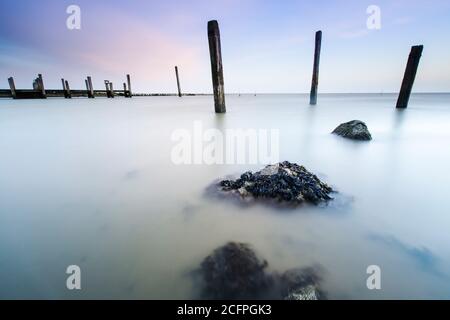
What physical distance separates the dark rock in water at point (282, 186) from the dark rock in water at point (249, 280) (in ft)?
2.62

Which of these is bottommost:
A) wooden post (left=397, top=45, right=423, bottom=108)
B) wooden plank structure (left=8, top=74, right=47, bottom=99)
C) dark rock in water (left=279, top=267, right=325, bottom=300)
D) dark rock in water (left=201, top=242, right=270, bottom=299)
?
dark rock in water (left=279, top=267, right=325, bottom=300)

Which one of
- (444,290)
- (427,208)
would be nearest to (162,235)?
(444,290)

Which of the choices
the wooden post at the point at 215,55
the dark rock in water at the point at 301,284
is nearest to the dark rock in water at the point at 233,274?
the dark rock in water at the point at 301,284

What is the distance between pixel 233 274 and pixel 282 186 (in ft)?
3.63

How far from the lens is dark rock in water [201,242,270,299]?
3.76 ft

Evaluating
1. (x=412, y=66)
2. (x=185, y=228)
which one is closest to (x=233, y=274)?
(x=185, y=228)

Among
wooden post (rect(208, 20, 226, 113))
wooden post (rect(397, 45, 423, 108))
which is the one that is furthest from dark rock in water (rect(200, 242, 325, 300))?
wooden post (rect(397, 45, 423, 108))

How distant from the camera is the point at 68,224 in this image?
5.70 ft

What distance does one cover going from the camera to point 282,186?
2.12 metres

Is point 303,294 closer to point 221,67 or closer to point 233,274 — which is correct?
point 233,274

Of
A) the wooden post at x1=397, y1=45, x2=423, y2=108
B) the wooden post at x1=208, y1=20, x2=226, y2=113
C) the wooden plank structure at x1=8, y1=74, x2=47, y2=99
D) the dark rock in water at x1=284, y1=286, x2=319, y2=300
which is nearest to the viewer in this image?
the dark rock in water at x1=284, y1=286, x2=319, y2=300

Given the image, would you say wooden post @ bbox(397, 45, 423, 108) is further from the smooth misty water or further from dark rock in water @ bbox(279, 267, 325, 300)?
dark rock in water @ bbox(279, 267, 325, 300)

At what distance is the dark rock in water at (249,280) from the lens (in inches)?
44.7

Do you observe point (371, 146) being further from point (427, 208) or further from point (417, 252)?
point (417, 252)
